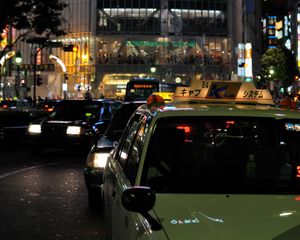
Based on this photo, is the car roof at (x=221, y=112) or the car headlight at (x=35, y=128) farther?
the car headlight at (x=35, y=128)

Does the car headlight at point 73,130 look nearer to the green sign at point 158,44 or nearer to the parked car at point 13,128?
the parked car at point 13,128

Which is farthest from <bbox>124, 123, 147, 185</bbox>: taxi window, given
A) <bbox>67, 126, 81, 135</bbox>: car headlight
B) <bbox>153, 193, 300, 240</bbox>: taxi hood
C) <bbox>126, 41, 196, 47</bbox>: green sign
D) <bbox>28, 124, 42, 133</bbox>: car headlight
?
<bbox>126, 41, 196, 47</bbox>: green sign

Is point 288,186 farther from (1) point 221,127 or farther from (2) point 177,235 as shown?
(2) point 177,235

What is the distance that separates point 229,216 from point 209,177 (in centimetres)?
70

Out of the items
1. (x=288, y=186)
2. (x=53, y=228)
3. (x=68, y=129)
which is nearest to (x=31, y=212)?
(x=53, y=228)

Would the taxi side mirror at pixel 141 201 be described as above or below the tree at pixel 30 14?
below

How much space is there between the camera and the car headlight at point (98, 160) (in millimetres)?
8180

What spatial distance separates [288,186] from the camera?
3.79 meters

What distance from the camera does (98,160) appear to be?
8.23 metres

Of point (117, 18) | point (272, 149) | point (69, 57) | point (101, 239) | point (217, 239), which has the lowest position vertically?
point (101, 239)

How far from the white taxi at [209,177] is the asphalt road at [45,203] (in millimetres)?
2118

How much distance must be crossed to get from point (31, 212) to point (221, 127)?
14.7ft

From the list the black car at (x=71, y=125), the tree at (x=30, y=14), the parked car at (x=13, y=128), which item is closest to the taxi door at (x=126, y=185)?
the black car at (x=71, y=125)

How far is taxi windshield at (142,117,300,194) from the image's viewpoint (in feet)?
12.2
